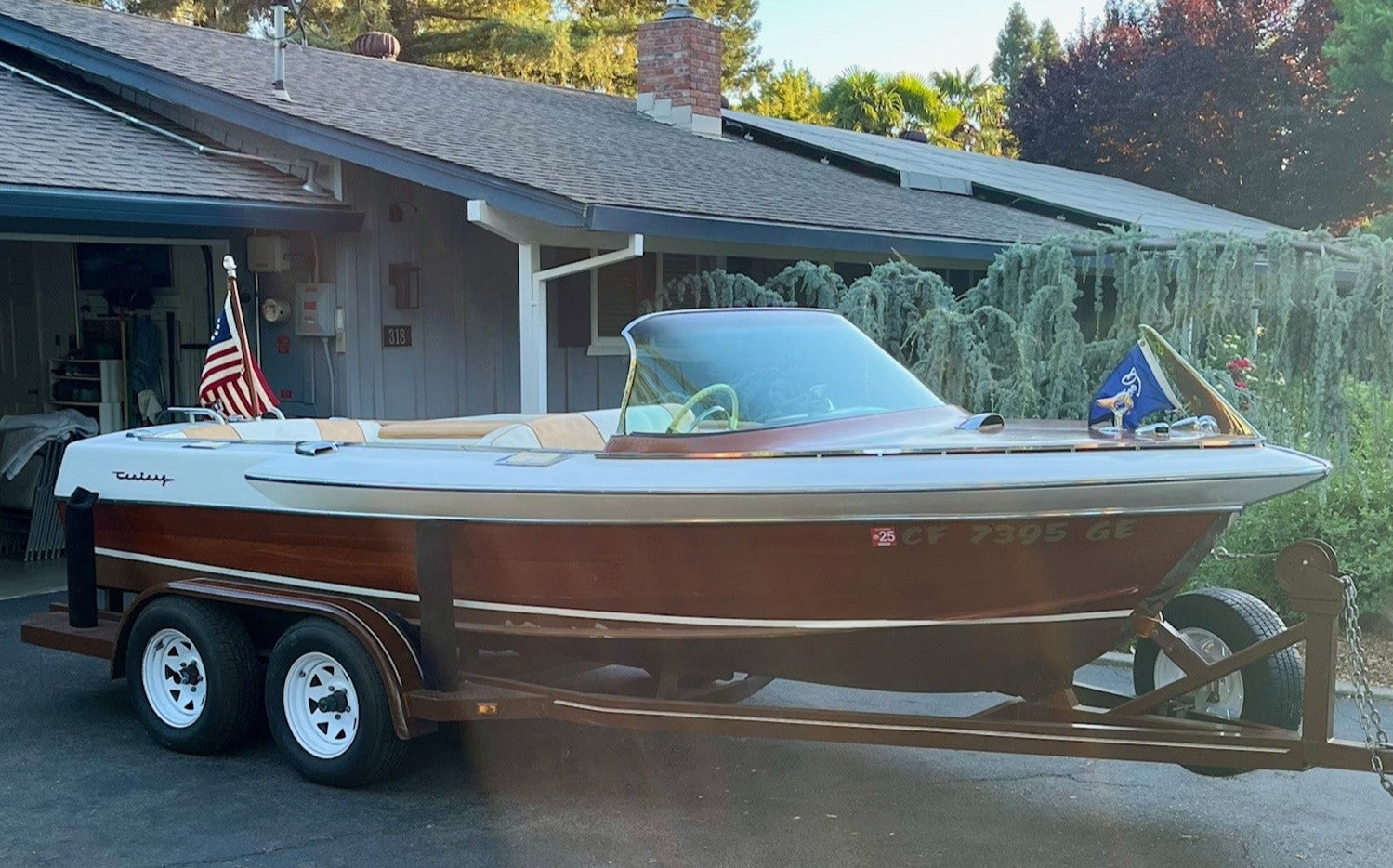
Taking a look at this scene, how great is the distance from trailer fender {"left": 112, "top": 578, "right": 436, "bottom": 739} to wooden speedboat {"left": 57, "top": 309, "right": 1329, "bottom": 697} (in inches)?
5.2

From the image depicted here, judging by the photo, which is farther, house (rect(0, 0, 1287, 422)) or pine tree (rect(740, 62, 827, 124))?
pine tree (rect(740, 62, 827, 124))

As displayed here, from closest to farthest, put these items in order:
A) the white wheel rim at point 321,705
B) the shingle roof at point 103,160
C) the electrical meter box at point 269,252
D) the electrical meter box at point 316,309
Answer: the white wheel rim at point 321,705 → the shingle roof at point 103,160 → the electrical meter box at point 316,309 → the electrical meter box at point 269,252

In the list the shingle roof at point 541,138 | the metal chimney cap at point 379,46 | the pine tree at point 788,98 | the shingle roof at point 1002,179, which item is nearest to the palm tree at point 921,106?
the pine tree at point 788,98

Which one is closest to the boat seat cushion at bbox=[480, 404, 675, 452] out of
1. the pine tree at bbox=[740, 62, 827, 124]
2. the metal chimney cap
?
the metal chimney cap

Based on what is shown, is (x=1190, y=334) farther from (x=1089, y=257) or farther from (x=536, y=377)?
(x=536, y=377)

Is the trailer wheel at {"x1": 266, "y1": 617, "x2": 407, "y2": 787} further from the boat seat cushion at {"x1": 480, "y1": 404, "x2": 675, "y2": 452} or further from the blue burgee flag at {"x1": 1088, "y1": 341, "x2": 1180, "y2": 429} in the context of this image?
the blue burgee flag at {"x1": 1088, "y1": 341, "x2": 1180, "y2": 429}

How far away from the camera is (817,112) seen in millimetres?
35750

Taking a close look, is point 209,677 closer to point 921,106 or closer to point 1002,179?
point 1002,179

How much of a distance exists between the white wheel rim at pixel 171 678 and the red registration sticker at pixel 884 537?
299 cm

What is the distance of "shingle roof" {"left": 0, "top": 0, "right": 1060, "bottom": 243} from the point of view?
9.98 meters

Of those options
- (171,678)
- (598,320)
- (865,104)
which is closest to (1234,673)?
(171,678)

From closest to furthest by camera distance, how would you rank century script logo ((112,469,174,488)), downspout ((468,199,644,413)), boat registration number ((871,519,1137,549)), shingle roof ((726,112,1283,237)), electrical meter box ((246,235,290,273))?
1. boat registration number ((871,519,1137,549))
2. century script logo ((112,469,174,488))
3. downspout ((468,199,644,413))
4. electrical meter box ((246,235,290,273))
5. shingle roof ((726,112,1283,237))

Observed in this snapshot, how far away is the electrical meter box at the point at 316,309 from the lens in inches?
398

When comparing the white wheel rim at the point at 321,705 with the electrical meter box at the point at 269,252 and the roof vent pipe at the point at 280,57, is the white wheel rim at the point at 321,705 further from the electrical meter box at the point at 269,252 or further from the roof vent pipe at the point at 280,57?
the roof vent pipe at the point at 280,57
